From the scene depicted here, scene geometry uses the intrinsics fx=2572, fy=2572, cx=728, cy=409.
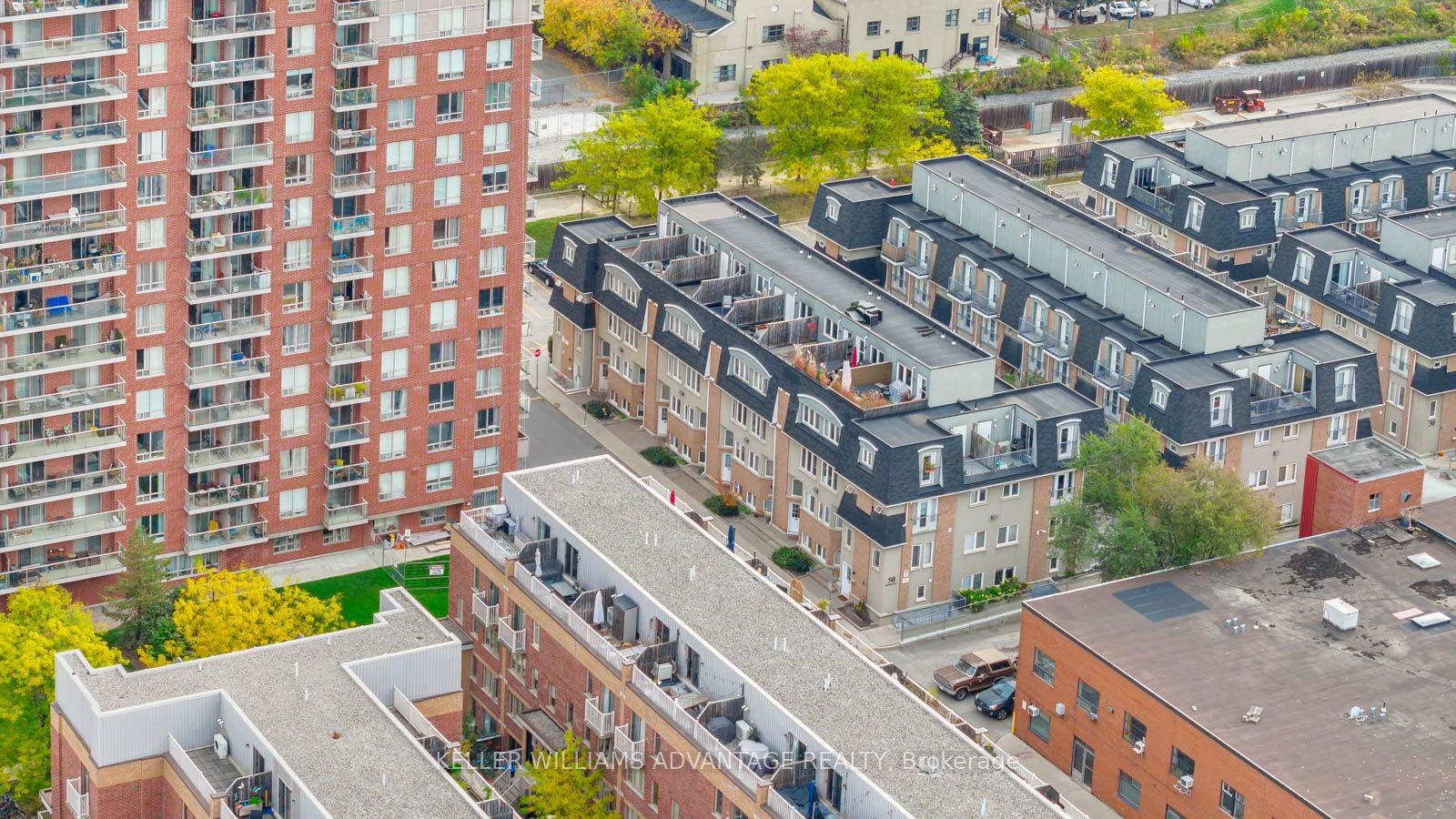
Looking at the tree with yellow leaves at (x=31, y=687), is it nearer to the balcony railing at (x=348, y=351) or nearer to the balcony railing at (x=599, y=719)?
the balcony railing at (x=348, y=351)

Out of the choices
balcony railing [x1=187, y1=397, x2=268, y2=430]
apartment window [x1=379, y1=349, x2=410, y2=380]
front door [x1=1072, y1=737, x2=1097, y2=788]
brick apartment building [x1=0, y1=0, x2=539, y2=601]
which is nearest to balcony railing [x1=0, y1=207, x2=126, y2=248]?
brick apartment building [x1=0, y1=0, x2=539, y2=601]

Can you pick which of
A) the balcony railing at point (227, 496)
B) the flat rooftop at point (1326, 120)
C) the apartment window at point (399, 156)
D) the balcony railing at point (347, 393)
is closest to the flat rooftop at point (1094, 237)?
the flat rooftop at point (1326, 120)

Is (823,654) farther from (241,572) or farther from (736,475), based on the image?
(736,475)

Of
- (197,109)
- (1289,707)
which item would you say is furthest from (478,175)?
(1289,707)

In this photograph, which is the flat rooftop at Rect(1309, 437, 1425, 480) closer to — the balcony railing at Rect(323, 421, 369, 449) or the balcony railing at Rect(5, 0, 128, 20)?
the balcony railing at Rect(323, 421, 369, 449)

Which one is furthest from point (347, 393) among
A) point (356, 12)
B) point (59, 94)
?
point (59, 94)

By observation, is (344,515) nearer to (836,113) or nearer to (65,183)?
(65,183)
